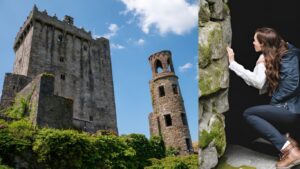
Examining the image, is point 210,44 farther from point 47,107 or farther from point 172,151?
point 172,151

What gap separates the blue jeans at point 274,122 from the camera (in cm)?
415

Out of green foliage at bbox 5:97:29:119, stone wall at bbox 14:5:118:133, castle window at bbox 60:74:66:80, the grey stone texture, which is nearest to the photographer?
the grey stone texture

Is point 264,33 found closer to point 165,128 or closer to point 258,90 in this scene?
point 258,90

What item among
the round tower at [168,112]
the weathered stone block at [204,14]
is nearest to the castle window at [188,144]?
the round tower at [168,112]

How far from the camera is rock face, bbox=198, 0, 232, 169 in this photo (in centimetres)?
458

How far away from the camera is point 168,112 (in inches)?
1214

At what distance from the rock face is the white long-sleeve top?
0.24m

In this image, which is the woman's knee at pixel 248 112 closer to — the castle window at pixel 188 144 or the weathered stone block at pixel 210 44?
the weathered stone block at pixel 210 44

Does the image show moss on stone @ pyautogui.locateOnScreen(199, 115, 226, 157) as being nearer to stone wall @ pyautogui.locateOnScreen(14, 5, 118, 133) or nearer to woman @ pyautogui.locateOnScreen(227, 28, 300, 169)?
woman @ pyautogui.locateOnScreen(227, 28, 300, 169)

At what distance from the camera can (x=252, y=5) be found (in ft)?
16.1

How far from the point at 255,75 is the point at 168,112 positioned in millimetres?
26498

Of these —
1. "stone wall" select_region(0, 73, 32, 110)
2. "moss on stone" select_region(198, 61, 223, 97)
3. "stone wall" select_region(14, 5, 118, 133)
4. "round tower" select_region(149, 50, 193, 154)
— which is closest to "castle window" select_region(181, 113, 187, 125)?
"round tower" select_region(149, 50, 193, 154)

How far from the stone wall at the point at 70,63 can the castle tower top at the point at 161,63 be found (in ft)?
28.6

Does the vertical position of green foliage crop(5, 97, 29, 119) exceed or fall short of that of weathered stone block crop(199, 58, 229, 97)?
it exceeds it
